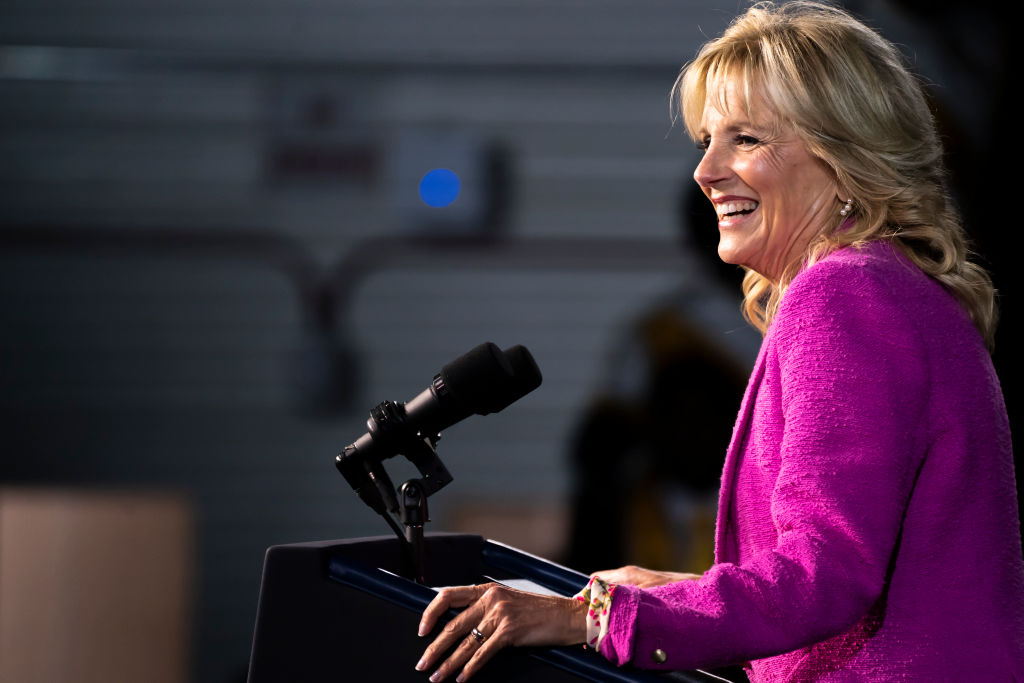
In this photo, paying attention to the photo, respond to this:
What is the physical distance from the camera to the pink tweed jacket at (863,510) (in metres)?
1.11

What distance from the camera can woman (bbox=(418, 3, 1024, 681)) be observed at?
1.12 metres

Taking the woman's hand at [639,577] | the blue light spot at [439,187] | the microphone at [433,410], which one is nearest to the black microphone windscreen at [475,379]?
the microphone at [433,410]

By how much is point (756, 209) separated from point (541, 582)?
54 cm

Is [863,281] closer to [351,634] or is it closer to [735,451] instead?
[735,451]

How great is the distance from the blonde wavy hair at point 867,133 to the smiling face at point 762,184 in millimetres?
15

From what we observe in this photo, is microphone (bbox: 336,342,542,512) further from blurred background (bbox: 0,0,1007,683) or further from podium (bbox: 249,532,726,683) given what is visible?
blurred background (bbox: 0,0,1007,683)

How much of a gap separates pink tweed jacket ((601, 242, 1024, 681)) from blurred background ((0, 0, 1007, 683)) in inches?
171

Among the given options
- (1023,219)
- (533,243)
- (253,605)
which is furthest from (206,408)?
(1023,219)

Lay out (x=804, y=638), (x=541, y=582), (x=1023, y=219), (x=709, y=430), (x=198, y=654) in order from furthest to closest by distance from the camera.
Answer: (x=198, y=654) → (x=709, y=430) → (x=1023, y=219) → (x=541, y=582) → (x=804, y=638)

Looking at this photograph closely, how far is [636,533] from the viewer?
5051 mm

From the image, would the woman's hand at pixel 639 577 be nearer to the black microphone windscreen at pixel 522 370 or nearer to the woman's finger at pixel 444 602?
the black microphone windscreen at pixel 522 370

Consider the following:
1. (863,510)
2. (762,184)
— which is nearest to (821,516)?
(863,510)

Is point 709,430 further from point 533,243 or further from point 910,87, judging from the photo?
point 910,87

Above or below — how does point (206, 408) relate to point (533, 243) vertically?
below
